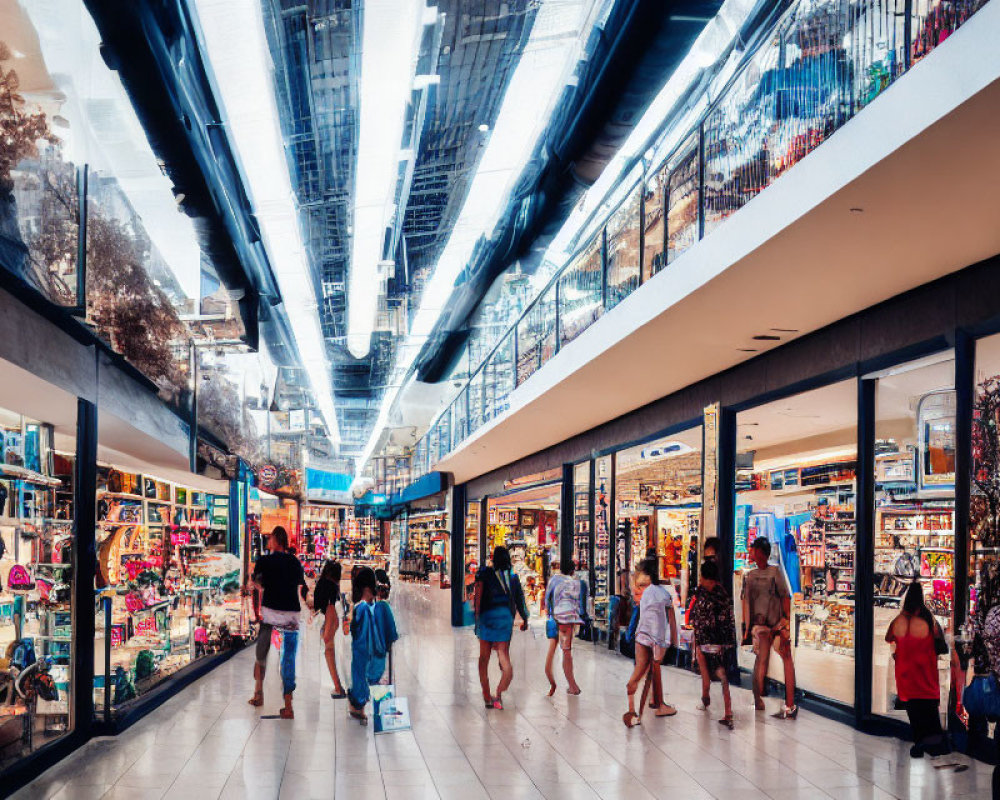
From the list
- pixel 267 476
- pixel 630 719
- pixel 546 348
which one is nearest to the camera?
pixel 630 719

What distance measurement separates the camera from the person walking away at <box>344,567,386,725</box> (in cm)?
812

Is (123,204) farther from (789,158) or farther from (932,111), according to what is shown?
(932,111)

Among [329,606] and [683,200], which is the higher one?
[683,200]

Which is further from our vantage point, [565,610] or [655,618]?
[565,610]

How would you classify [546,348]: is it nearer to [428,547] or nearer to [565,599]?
[565,599]

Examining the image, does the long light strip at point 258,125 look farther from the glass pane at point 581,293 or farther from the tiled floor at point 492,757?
the tiled floor at point 492,757

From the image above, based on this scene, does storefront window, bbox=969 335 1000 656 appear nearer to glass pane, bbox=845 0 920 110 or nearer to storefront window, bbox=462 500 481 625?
glass pane, bbox=845 0 920 110

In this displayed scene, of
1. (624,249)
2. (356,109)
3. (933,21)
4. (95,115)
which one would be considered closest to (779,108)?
(933,21)

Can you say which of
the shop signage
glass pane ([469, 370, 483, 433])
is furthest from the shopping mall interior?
glass pane ([469, 370, 483, 433])

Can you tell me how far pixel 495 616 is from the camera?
29.6 feet

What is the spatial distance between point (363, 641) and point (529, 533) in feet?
51.0

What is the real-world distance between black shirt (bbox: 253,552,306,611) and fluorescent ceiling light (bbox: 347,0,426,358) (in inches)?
132

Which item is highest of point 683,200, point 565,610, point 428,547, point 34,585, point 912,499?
point 683,200

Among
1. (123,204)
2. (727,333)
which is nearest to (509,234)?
(727,333)
